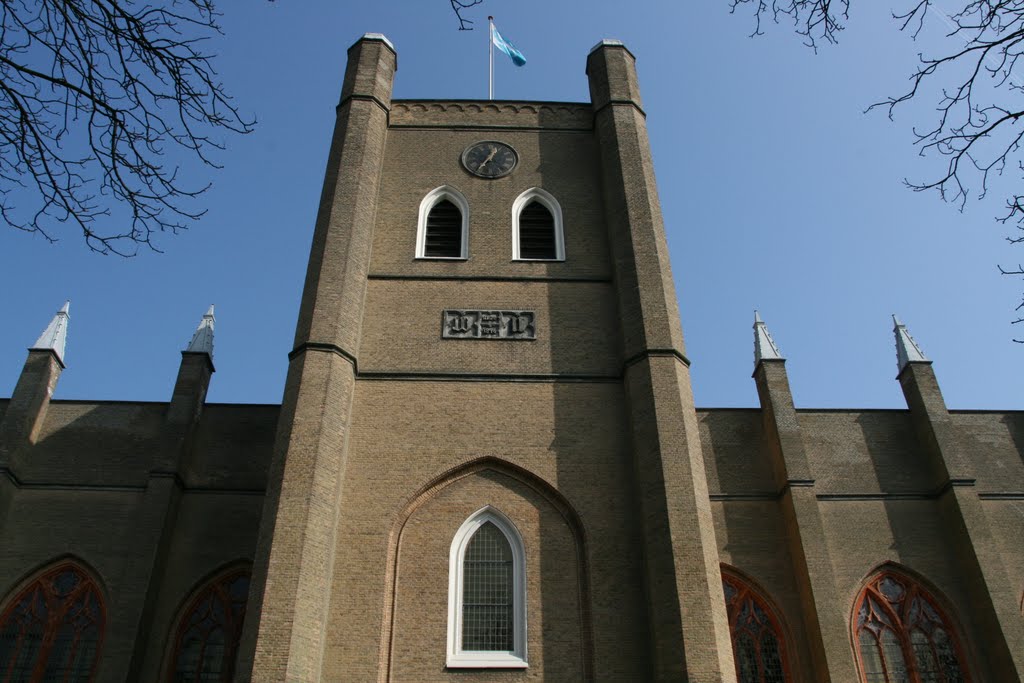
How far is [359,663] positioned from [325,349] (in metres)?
4.79

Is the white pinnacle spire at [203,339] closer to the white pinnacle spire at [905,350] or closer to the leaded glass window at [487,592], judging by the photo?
the leaded glass window at [487,592]

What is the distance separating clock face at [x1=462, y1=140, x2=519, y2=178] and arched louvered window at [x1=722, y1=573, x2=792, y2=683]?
8.91m

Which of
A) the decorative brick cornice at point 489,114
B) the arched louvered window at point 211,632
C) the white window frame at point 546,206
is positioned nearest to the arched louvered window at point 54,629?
the arched louvered window at point 211,632

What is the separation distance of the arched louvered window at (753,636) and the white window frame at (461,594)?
14.1 ft

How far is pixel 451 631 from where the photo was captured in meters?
11.8

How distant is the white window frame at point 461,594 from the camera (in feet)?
37.6

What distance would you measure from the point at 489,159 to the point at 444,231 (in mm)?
2192

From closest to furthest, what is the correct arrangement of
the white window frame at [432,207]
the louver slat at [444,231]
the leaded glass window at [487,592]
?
the leaded glass window at [487,592] → the white window frame at [432,207] → the louver slat at [444,231]

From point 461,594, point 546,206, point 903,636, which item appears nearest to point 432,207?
point 546,206

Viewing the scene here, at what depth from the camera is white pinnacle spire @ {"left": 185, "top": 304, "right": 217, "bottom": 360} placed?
17.6 meters

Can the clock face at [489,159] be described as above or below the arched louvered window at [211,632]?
above

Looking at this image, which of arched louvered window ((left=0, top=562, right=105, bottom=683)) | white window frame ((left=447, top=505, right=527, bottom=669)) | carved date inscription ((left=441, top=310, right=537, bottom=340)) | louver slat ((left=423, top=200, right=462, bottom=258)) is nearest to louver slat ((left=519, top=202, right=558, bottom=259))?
louver slat ((left=423, top=200, right=462, bottom=258))

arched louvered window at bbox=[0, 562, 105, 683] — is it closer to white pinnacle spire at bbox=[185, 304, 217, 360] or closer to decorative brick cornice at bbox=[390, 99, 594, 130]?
white pinnacle spire at bbox=[185, 304, 217, 360]

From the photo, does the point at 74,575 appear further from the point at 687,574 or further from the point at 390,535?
the point at 687,574
